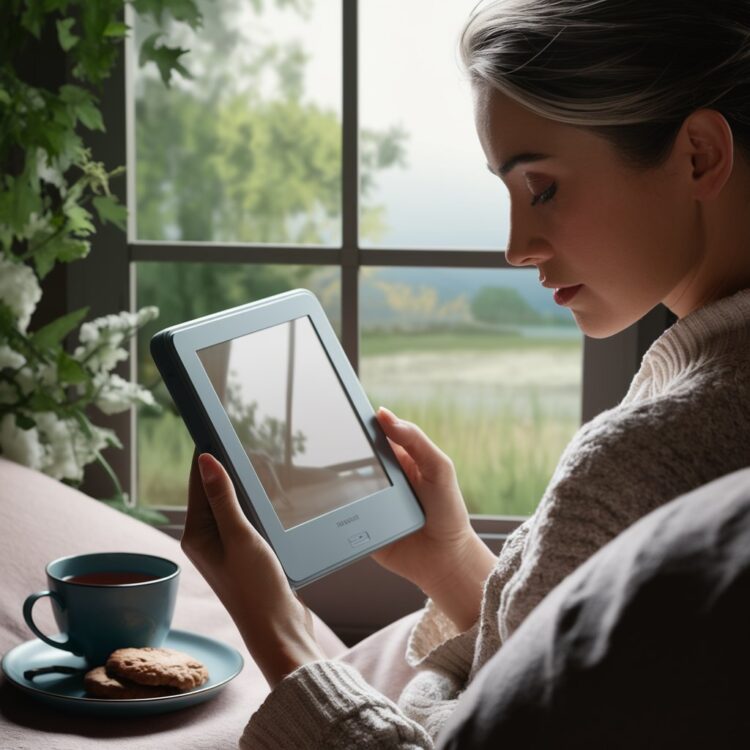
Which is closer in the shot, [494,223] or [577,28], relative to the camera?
[577,28]

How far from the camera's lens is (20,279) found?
153 centimetres

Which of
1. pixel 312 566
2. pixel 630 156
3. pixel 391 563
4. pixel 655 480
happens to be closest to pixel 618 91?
pixel 630 156

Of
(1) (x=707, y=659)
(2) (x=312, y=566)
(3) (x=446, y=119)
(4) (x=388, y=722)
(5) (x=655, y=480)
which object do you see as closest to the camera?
(1) (x=707, y=659)

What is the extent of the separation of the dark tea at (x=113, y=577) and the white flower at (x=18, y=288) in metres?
0.60

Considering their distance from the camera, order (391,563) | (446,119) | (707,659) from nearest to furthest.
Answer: (707,659), (391,563), (446,119)

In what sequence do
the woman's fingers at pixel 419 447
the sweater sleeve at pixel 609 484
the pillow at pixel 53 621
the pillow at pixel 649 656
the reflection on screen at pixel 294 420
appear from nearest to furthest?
1. the pillow at pixel 649 656
2. the sweater sleeve at pixel 609 484
3. the pillow at pixel 53 621
4. the reflection on screen at pixel 294 420
5. the woman's fingers at pixel 419 447

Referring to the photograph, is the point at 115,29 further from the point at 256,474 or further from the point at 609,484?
the point at 609,484

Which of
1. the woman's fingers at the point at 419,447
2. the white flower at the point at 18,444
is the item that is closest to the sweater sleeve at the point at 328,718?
the woman's fingers at the point at 419,447

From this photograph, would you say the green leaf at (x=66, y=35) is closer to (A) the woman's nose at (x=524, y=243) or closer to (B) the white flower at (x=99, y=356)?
(B) the white flower at (x=99, y=356)

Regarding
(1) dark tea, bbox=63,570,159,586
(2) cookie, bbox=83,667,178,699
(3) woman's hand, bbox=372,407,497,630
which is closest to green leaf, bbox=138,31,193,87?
(3) woman's hand, bbox=372,407,497,630

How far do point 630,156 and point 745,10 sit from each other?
0.13 metres

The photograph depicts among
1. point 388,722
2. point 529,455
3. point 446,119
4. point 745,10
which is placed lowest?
point 529,455

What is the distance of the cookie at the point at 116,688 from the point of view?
0.95 meters

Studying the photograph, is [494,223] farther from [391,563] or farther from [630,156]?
[630,156]
